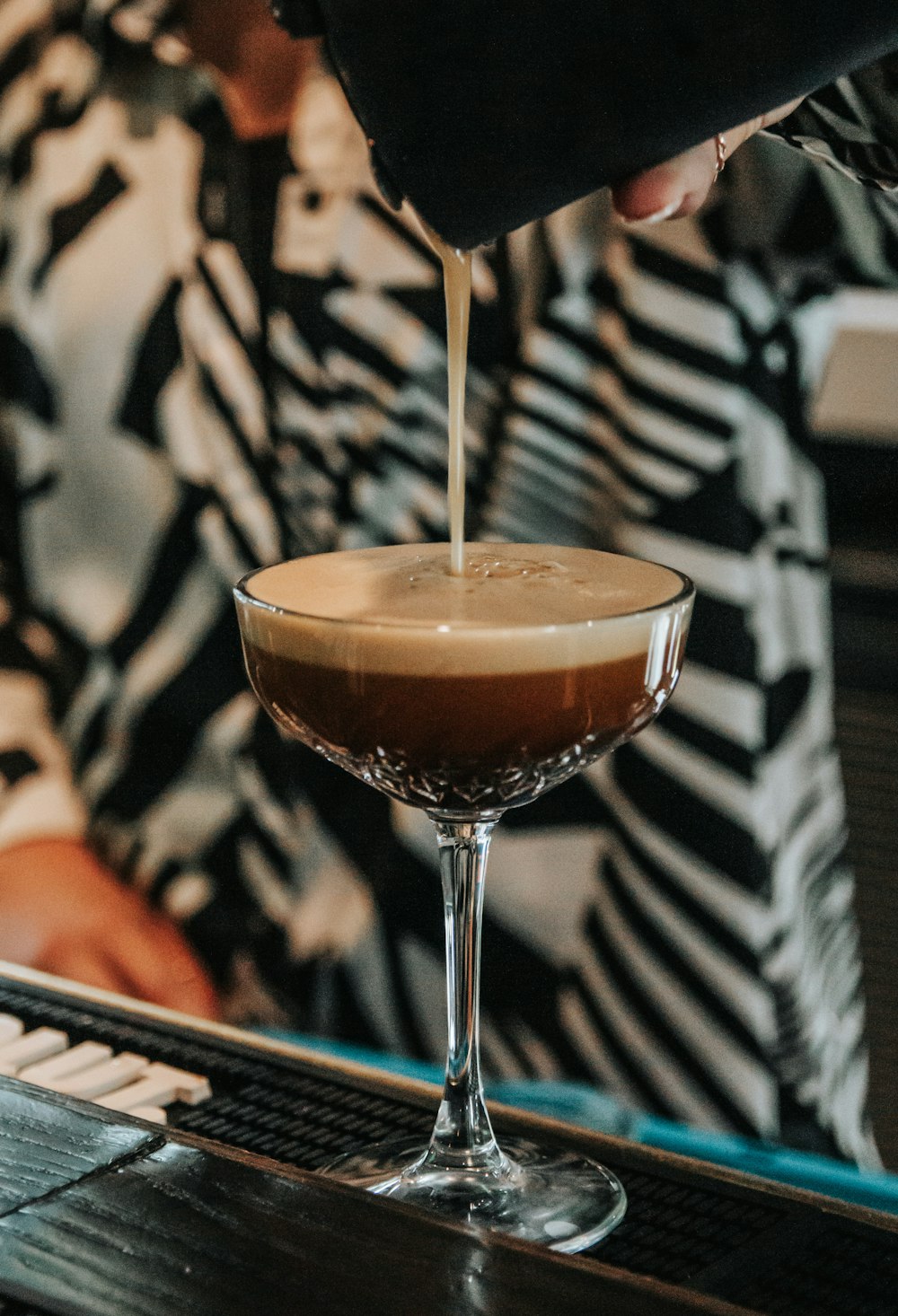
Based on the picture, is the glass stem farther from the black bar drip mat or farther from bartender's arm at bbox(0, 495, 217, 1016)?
bartender's arm at bbox(0, 495, 217, 1016)

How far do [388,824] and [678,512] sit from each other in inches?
17.7

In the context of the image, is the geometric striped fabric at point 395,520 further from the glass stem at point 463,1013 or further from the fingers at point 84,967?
the glass stem at point 463,1013

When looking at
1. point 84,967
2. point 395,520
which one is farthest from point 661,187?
point 84,967

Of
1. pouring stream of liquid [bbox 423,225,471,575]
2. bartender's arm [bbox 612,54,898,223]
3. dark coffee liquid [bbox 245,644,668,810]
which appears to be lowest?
dark coffee liquid [bbox 245,644,668,810]

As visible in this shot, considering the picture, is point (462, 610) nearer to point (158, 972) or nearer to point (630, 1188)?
point (630, 1188)

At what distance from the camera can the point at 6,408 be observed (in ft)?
5.13

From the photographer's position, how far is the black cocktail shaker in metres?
0.45

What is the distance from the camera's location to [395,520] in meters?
1.42

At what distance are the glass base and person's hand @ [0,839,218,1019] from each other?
704 mm

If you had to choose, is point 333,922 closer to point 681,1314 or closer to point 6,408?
point 6,408

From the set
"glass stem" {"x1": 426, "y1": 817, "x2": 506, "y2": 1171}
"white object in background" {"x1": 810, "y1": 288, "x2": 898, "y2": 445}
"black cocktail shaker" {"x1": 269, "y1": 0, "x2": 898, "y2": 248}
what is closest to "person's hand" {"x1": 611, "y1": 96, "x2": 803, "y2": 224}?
"black cocktail shaker" {"x1": 269, "y1": 0, "x2": 898, "y2": 248}

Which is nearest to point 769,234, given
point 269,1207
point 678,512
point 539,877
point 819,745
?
point 678,512

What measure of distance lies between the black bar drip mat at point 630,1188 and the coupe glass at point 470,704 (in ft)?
0.07

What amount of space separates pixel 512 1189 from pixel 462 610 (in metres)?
0.25
